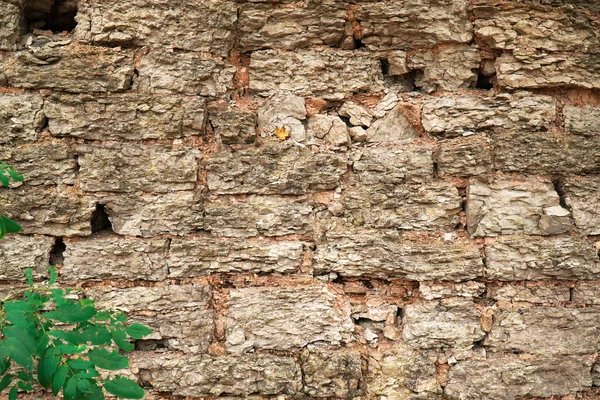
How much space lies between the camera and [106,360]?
1908mm

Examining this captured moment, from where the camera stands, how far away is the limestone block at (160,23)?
2432 millimetres

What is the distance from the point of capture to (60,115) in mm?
2414

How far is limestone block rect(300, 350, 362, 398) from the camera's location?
2.40 metres

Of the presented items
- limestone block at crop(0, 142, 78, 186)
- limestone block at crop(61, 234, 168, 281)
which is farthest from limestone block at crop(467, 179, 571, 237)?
limestone block at crop(0, 142, 78, 186)

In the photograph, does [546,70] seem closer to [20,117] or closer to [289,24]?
[289,24]

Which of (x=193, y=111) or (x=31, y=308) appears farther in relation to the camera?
(x=193, y=111)

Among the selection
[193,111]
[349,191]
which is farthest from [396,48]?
[193,111]

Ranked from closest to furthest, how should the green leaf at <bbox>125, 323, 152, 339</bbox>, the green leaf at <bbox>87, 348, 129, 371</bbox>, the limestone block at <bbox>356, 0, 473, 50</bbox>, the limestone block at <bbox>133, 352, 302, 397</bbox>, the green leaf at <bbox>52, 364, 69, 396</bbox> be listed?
the green leaf at <bbox>52, 364, 69, 396</bbox> < the green leaf at <bbox>87, 348, 129, 371</bbox> < the green leaf at <bbox>125, 323, 152, 339</bbox> < the limestone block at <bbox>133, 352, 302, 397</bbox> < the limestone block at <bbox>356, 0, 473, 50</bbox>

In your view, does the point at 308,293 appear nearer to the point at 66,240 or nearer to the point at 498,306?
the point at 498,306

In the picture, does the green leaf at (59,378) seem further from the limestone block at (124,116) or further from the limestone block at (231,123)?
the limestone block at (231,123)

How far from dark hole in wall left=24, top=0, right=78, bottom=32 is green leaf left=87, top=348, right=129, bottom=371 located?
1.65 meters

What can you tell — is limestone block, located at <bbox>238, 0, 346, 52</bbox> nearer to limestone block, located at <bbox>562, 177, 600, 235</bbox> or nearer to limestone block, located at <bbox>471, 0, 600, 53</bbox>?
limestone block, located at <bbox>471, 0, 600, 53</bbox>

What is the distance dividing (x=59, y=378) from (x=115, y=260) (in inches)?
28.0

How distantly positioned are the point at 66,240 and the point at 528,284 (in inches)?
86.4
